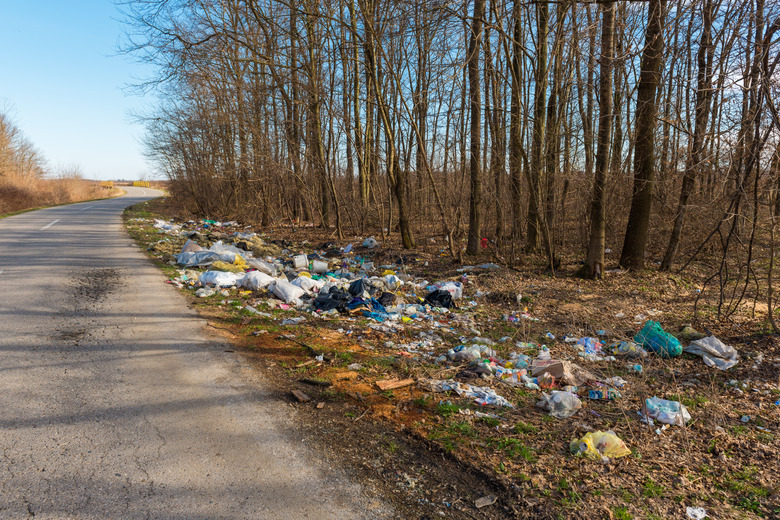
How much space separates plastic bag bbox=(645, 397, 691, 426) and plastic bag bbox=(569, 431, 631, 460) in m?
0.72

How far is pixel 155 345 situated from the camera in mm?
5023

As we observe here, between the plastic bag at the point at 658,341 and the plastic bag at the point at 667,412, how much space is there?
5.15 feet

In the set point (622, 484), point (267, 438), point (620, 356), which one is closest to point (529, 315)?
point (620, 356)

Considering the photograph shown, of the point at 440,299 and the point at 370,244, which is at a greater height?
the point at 370,244

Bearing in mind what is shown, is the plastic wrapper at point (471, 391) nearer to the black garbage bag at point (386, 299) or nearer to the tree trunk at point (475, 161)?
the black garbage bag at point (386, 299)

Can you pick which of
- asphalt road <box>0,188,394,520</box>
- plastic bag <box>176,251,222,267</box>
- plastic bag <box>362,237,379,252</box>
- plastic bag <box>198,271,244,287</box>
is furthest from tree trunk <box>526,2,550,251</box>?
asphalt road <box>0,188,394,520</box>

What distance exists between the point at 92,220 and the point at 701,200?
20.9 metres

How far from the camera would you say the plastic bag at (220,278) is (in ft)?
26.2

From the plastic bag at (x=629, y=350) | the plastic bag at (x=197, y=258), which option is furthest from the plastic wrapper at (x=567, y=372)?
the plastic bag at (x=197, y=258)

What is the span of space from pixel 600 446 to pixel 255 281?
6430 millimetres

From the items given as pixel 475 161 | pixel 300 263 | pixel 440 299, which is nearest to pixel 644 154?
pixel 475 161

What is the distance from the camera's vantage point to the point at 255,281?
8031mm

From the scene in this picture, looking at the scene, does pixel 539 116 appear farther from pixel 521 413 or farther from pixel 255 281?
pixel 521 413

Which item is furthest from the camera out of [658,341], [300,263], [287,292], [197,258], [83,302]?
[300,263]
